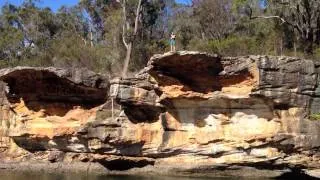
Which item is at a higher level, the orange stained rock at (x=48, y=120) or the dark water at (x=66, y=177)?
the orange stained rock at (x=48, y=120)

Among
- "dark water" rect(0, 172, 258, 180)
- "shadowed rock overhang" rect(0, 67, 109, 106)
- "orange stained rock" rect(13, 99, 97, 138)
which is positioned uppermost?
"shadowed rock overhang" rect(0, 67, 109, 106)

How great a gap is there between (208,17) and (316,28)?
1028 cm

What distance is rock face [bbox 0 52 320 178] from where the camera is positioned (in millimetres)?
21641

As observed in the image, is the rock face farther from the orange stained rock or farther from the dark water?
the dark water

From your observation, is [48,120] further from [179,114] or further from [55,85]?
[179,114]

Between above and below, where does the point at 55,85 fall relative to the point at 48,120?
above

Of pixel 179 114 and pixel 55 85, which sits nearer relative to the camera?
pixel 179 114

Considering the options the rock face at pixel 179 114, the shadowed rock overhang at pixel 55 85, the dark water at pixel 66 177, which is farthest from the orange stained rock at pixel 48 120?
the dark water at pixel 66 177

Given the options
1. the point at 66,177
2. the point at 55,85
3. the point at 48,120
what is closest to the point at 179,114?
the point at 66,177

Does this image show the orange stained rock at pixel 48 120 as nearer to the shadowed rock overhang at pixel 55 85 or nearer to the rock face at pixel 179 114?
the rock face at pixel 179 114

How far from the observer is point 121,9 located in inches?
1656

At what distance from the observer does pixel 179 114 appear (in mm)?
24219

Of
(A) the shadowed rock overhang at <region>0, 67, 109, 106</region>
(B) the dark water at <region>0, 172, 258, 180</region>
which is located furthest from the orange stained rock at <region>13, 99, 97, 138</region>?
(B) the dark water at <region>0, 172, 258, 180</region>

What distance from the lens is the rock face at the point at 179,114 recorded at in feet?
71.0
